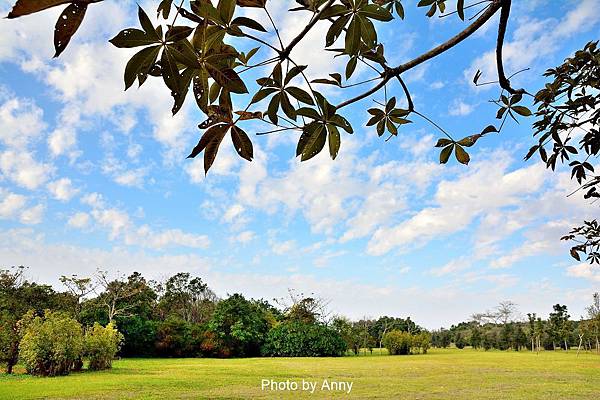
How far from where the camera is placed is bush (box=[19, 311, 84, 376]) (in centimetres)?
1017

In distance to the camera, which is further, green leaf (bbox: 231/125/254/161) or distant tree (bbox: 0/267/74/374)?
distant tree (bbox: 0/267/74/374)

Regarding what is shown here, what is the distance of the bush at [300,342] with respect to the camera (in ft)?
71.4

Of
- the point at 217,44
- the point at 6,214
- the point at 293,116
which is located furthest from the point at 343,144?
the point at 6,214

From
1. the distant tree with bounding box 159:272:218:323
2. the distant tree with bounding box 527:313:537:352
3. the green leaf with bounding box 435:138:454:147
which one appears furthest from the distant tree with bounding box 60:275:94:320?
the distant tree with bounding box 527:313:537:352

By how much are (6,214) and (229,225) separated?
24.7 ft

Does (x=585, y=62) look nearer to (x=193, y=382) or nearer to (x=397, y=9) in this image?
(x=397, y=9)

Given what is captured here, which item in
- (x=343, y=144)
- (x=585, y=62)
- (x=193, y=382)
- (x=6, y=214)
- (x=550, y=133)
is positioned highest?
(x=6, y=214)

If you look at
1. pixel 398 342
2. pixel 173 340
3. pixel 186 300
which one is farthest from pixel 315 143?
pixel 186 300

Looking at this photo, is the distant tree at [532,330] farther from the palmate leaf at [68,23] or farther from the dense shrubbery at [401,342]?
the palmate leaf at [68,23]

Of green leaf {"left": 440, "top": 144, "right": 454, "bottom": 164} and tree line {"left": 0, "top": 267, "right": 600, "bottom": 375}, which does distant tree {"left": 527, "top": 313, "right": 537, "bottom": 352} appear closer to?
tree line {"left": 0, "top": 267, "right": 600, "bottom": 375}

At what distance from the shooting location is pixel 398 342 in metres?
27.0

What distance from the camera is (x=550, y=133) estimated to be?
1444 mm

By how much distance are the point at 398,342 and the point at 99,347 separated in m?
19.2

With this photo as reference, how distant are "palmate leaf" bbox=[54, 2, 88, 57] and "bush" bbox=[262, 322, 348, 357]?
22501 mm
